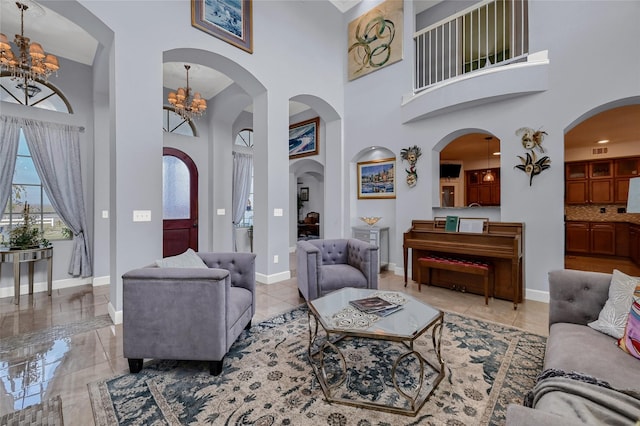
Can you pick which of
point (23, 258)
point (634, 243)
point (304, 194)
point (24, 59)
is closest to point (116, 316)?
point (23, 258)

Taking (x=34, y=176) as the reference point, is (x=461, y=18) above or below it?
above

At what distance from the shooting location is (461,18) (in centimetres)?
459

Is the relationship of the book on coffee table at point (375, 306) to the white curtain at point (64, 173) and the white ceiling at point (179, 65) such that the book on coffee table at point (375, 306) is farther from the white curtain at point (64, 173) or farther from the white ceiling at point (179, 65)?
the white ceiling at point (179, 65)

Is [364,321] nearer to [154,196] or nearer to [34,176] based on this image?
[154,196]

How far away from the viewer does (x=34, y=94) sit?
393cm

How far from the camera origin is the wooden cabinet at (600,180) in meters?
6.05

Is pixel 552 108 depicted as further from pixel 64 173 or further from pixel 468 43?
pixel 64 173

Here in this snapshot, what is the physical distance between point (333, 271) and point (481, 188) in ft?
24.2

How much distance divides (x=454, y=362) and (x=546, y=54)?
3.96 metres

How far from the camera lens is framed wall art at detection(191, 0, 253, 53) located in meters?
3.59

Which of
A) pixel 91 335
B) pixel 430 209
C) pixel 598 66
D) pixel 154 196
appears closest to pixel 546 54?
pixel 598 66

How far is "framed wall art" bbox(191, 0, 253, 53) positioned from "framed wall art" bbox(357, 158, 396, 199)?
291 centimetres

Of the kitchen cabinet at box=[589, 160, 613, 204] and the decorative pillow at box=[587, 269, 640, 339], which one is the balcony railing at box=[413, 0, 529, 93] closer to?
the decorative pillow at box=[587, 269, 640, 339]

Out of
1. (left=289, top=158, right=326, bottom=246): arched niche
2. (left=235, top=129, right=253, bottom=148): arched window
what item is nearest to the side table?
(left=235, top=129, right=253, bottom=148): arched window
